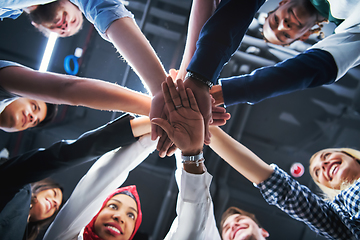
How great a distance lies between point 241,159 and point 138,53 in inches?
28.0

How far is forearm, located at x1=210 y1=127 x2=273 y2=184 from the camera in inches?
40.5

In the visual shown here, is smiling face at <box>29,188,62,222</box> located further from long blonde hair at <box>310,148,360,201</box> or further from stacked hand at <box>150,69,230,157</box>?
long blonde hair at <box>310,148,360,201</box>

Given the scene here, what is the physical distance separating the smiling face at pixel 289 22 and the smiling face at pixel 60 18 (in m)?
1.50

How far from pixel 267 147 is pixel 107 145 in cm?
137

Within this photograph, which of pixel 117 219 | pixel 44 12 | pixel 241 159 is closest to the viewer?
pixel 241 159

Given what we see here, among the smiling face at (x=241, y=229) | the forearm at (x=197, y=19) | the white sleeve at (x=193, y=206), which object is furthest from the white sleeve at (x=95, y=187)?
the smiling face at (x=241, y=229)

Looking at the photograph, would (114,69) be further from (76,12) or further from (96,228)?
(96,228)

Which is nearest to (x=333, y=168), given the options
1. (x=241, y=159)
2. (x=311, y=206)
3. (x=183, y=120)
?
(x=311, y=206)

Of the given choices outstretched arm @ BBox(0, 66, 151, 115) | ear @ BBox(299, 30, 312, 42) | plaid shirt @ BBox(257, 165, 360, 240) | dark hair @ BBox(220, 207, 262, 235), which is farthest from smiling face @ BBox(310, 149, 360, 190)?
outstretched arm @ BBox(0, 66, 151, 115)

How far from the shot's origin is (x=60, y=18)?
155cm

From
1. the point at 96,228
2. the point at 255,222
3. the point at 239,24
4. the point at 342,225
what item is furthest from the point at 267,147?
the point at 96,228

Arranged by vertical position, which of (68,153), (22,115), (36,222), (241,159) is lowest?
(36,222)

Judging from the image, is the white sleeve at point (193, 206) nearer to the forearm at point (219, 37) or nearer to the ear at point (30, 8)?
the forearm at point (219, 37)

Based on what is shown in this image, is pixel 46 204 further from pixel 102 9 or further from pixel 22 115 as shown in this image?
pixel 102 9
